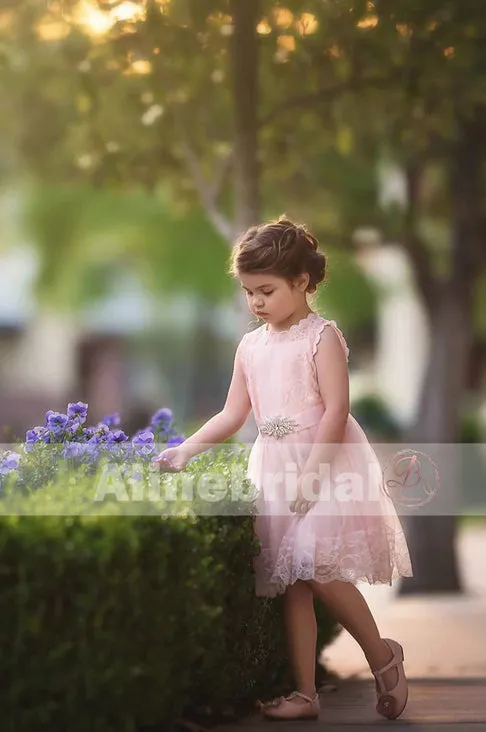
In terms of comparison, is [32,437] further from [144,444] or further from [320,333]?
[320,333]

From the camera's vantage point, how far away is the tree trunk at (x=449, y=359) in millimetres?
10023

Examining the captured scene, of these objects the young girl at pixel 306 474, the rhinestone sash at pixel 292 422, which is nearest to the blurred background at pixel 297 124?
the young girl at pixel 306 474

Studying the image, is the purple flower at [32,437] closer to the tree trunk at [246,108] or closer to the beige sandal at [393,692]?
the beige sandal at [393,692]

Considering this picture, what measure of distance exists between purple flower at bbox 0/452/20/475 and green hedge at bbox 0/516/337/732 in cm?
101

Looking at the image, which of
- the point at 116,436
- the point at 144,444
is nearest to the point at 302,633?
the point at 144,444

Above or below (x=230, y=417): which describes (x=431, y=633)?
below

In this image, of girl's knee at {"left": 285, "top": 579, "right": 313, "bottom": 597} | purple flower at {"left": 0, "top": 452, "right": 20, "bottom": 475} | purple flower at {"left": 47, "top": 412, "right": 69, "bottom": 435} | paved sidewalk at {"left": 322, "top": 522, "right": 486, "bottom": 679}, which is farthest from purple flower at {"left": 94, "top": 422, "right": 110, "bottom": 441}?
paved sidewalk at {"left": 322, "top": 522, "right": 486, "bottom": 679}

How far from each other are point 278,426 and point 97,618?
1187mm

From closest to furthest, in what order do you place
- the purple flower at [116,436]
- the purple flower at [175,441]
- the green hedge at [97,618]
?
the green hedge at [97,618], the purple flower at [116,436], the purple flower at [175,441]

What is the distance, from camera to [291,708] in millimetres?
4652

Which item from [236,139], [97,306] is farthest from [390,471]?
[97,306]

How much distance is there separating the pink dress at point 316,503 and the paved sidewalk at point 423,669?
54cm

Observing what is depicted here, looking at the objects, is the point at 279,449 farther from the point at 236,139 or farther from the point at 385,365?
the point at 385,365

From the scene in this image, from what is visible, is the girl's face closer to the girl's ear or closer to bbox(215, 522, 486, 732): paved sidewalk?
the girl's ear
